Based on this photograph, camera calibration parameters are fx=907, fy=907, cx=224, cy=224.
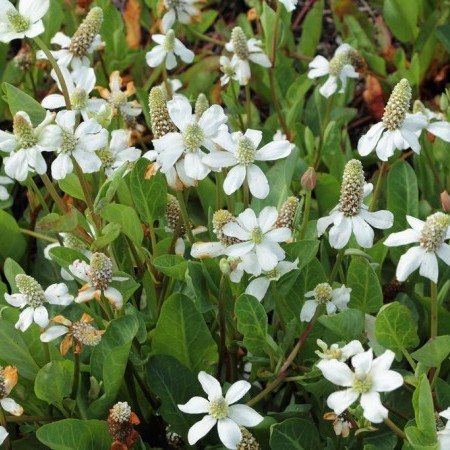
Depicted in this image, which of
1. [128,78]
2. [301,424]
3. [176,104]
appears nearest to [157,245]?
[176,104]

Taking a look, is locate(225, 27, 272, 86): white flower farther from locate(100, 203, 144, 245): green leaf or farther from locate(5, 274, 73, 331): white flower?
locate(5, 274, 73, 331): white flower

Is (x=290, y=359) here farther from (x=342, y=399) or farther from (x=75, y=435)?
(x=75, y=435)

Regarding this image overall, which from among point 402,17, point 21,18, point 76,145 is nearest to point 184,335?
point 76,145

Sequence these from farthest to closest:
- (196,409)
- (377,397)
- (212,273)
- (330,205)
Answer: (330,205) → (212,273) → (196,409) → (377,397)

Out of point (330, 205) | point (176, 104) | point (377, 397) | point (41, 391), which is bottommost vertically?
point (330, 205)

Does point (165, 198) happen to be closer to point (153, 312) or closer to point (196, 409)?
point (153, 312)

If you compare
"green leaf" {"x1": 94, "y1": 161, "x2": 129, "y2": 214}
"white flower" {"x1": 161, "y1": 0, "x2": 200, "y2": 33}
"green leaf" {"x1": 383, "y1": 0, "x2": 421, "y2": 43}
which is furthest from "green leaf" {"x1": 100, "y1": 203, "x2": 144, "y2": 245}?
"green leaf" {"x1": 383, "y1": 0, "x2": 421, "y2": 43}
